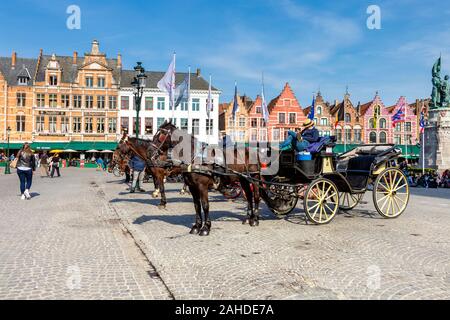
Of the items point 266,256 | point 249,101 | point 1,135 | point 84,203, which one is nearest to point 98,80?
point 1,135

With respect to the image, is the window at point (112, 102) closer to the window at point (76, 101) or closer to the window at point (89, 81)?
the window at point (89, 81)

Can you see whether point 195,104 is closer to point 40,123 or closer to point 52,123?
point 52,123

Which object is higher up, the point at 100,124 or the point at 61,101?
the point at 61,101

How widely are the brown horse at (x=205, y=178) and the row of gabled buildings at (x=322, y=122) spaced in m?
42.6

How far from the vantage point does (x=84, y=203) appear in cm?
1140

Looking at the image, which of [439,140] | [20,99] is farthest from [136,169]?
[20,99]

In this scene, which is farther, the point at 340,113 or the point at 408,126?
the point at 340,113

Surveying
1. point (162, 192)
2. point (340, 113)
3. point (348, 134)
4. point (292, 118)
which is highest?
point (340, 113)

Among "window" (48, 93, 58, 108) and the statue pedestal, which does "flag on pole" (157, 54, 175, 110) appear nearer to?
the statue pedestal

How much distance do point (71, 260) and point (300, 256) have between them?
3190 millimetres

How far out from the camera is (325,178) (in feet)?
26.1

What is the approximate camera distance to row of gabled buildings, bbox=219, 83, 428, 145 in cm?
5206

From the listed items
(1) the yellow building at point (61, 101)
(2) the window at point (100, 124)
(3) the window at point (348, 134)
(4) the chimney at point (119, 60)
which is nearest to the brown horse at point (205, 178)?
(1) the yellow building at point (61, 101)
